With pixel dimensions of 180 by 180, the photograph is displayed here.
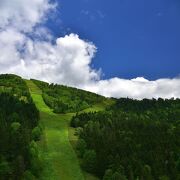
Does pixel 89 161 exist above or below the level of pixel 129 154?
below

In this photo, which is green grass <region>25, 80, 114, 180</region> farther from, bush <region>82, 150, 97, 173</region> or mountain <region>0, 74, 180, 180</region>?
bush <region>82, 150, 97, 173</region>

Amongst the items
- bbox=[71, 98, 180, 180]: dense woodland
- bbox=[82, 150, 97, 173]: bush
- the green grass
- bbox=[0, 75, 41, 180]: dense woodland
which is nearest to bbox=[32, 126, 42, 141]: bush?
bbox=[0, 75, 41, 180]: dense woodland

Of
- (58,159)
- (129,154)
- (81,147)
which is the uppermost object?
(81,147)

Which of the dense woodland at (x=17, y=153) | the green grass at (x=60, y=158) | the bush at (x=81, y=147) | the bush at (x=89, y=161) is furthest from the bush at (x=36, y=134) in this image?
the bush at (x=89, y=161)

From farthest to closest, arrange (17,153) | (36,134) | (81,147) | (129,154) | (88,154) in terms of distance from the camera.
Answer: (36,134) → (81,147) → (129,154) → (88,154) → (17,153)

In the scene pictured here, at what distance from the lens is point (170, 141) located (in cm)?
18150

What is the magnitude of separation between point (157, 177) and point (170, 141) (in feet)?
126

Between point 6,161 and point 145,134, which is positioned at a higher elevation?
point 145,134

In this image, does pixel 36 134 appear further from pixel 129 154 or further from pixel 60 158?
pixel 129 154

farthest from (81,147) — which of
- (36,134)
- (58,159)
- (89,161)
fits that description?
(36,134)

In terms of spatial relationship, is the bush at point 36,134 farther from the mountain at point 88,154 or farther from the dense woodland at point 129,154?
the dense woodland at point 129,154

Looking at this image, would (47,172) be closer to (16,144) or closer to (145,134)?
(16,144)

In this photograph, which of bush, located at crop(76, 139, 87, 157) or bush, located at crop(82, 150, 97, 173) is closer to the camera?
bush, located at crop(82, 150, 97, 173)

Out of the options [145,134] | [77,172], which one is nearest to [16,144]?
[77,172]
